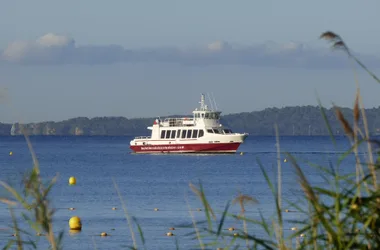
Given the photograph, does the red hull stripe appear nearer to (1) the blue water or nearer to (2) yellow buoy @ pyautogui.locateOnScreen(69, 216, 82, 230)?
(1) the blue water

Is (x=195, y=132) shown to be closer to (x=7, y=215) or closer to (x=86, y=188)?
(x=86, y=188)

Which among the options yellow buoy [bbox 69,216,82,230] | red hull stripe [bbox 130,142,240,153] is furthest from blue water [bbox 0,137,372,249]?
red hull stripe [bbox 130,142,240,153]

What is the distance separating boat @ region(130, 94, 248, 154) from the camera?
3164 inches

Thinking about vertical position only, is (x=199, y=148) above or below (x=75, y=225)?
above

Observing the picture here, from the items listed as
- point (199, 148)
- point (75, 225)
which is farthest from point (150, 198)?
point (199, 148)

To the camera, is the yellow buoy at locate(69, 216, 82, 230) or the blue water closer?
the blue water

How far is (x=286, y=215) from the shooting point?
2711 centimetres

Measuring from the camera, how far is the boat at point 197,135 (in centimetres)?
8038

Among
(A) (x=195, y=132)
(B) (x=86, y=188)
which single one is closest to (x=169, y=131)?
(A) (x=195, y=132)

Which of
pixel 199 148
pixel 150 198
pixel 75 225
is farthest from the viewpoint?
A: pixel 199 148

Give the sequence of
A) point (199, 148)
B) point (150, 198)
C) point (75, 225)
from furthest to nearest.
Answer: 1. point (199, 148)
2. point (150, 198)
3. point (75, 225)

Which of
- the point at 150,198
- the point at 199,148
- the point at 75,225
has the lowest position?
the point at 75,225

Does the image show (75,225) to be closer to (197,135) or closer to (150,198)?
(150,198)

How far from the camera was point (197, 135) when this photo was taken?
81.1 metres
